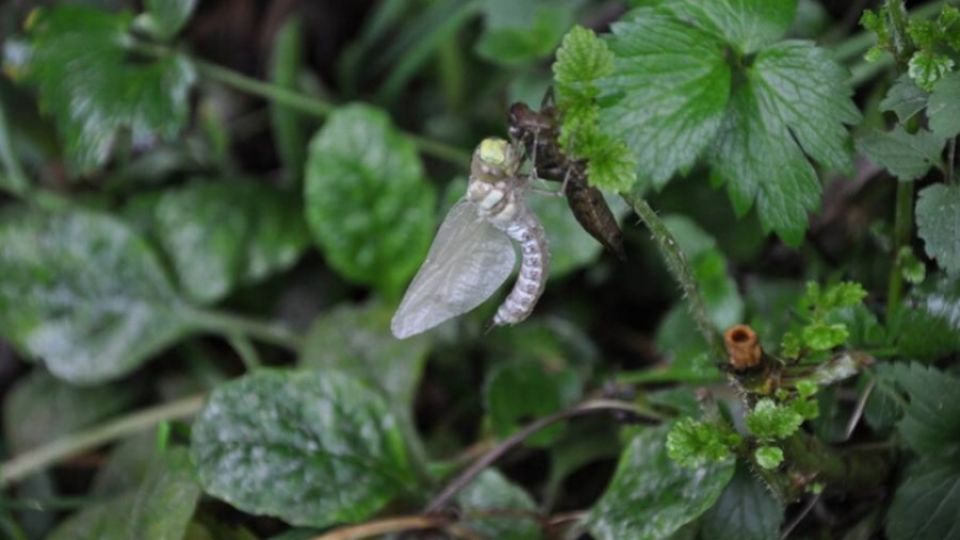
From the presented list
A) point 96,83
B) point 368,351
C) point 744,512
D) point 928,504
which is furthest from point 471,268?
point 96,83

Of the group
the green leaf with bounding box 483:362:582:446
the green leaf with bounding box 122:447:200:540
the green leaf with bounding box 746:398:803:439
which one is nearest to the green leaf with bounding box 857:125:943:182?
the green leaf with bounding box 746:398:803:439

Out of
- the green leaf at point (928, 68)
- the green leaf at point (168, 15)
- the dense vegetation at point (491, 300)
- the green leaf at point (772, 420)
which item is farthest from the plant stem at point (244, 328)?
the green leaf at point (928, 68)

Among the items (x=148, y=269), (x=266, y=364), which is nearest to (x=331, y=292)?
(x=266, y=364)

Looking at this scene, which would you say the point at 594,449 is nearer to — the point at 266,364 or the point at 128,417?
the point at 266,364

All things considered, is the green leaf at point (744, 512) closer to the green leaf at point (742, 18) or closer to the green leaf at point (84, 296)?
the green leaf at point (742, 18)

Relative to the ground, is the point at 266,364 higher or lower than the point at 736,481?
lower

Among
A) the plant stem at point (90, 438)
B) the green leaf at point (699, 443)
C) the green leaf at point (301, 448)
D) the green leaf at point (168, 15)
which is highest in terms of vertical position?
the green leaf at point (168, 15)

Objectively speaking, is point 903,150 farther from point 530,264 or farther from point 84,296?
point 84,296
